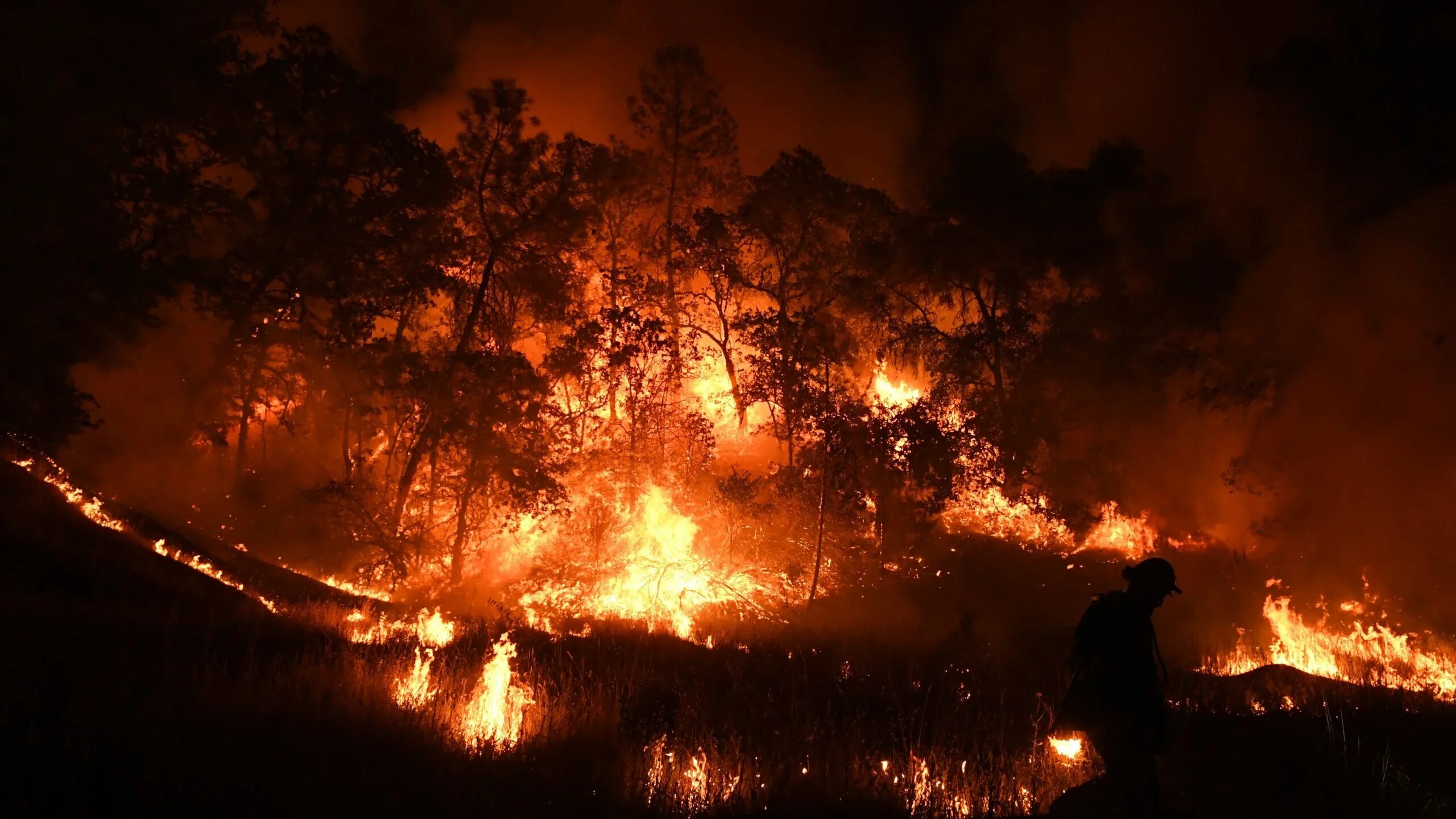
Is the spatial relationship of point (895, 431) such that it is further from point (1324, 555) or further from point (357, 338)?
point (357, 338)

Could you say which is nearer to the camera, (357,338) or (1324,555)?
(1324,555)

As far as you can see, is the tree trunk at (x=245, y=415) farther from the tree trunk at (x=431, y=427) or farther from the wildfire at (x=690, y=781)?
the wildfire at (x=690, y=781)

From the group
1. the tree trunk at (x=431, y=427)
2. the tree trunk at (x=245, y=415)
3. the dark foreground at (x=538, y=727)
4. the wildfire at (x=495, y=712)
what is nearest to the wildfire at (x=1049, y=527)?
the dark foreground at (x=538, y=727)

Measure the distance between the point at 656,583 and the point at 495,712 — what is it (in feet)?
43.4

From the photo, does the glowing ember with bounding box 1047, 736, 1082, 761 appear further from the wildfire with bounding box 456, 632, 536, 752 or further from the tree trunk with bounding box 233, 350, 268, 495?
the tree trunk with bounding box 233, 350, 268, 495

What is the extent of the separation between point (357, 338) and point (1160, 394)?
2209cm

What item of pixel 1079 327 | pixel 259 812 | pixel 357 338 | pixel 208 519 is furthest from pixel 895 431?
pixel 208 519

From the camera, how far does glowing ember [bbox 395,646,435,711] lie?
312 inches

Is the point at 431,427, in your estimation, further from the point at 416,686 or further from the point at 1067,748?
the point at 1067,748

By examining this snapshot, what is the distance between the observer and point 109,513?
533 inches

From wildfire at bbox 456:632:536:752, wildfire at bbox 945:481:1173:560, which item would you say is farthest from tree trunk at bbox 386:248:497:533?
wildfire at bbox 945:481:1173:560

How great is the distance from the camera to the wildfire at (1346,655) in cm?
1470

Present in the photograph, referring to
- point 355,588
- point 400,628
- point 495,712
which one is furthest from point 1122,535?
point 495,712

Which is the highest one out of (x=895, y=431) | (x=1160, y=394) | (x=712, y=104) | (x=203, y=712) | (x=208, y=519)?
(x=712, y=104)
